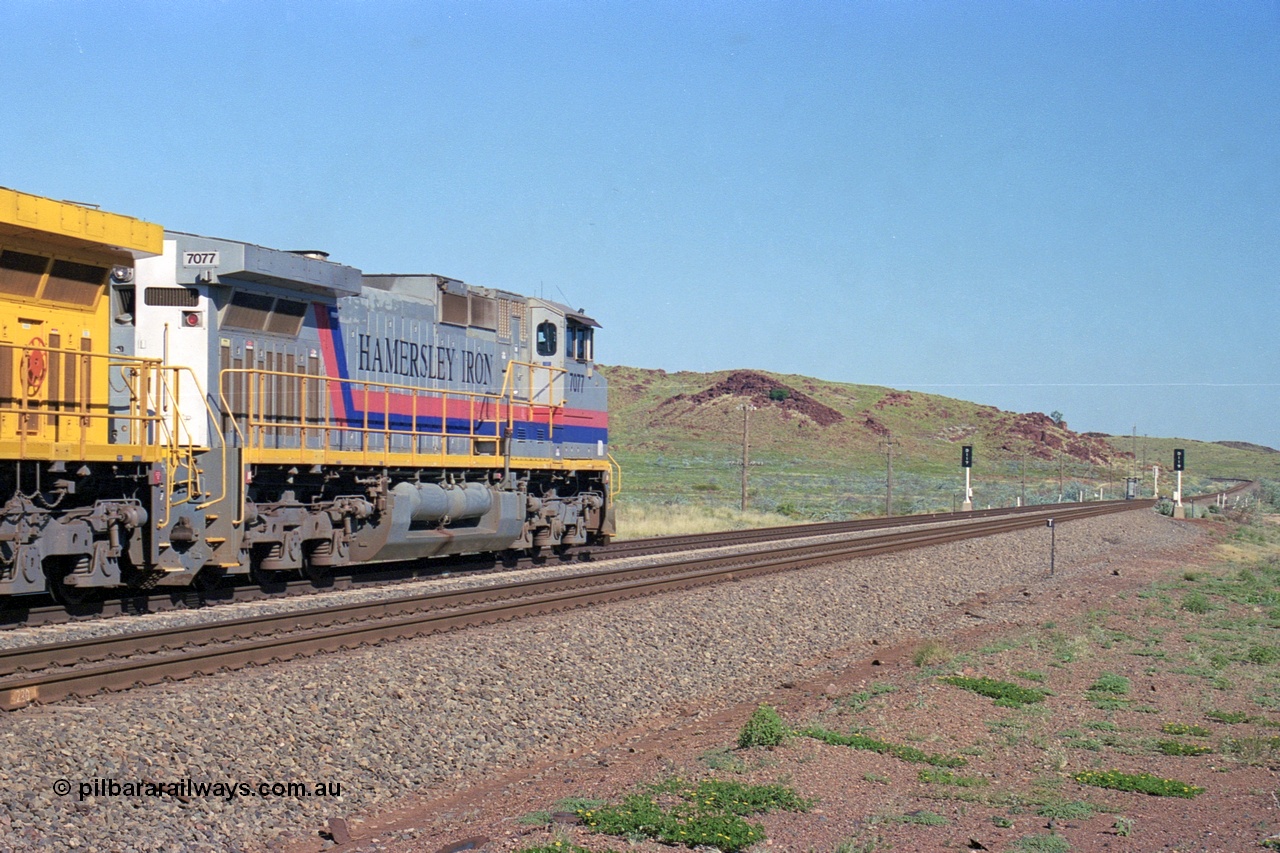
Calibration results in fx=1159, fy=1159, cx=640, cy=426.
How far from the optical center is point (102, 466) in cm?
1226

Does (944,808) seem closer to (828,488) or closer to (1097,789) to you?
(1097,789)

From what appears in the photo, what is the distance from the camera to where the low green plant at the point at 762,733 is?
8.55m

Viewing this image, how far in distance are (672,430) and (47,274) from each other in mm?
98104

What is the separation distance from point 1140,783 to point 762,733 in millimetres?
2571

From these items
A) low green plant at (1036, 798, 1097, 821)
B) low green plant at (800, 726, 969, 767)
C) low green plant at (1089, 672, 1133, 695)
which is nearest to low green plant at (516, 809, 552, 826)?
low green plant at (800, 726, 969, 767)

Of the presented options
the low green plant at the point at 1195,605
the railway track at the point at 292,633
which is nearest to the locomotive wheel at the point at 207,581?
the railway track at the point at 292,633

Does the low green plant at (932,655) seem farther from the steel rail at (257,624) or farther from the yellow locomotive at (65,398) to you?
the yellow locomotive at (65,398)

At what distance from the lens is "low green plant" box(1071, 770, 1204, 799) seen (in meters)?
7.56

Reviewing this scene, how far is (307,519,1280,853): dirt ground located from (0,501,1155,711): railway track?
9.45ft

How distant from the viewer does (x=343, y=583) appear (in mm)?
16516

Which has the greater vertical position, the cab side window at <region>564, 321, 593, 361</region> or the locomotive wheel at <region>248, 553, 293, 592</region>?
the cab side window at <region>564, 321, 593, 361</region>

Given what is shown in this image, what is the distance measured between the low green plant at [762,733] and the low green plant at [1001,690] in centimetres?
294

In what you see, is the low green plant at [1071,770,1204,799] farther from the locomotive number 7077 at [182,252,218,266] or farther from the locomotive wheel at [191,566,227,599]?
the locomotive number 7077 at [182,252,218,266]

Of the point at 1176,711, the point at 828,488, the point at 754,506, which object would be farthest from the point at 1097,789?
the point at 828,488
